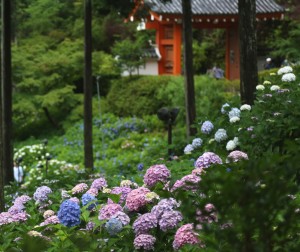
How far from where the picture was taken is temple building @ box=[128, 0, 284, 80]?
21844 mm

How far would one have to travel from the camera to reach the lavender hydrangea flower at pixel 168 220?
3412 mm

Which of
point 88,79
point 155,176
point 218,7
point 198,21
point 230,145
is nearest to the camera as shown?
point 155,176

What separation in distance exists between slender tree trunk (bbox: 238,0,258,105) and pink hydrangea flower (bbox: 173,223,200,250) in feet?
17.5

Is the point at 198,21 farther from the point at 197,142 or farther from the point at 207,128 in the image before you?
the point at 197,142

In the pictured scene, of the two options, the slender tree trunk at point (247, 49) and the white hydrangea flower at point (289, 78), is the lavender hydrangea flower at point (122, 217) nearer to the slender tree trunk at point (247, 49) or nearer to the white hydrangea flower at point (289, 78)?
the white hydrangea flower at point (289, 78)

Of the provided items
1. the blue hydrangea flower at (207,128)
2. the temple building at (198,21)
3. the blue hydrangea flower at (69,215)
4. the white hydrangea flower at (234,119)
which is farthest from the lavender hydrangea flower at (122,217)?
the temple building at (198,21)

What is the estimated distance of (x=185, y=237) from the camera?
3170 millimetres

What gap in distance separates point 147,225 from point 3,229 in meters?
0.95

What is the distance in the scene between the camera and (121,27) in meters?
26.7

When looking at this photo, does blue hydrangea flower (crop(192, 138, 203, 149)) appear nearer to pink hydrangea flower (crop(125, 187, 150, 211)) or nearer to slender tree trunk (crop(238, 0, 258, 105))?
slender tree trunk (crop(238, 0, 258, 105))

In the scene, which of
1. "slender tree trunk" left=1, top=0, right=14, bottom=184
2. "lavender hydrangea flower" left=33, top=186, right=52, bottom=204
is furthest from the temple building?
"lavender hydrangea flower" left=33, top=186, right=52, bottom=204

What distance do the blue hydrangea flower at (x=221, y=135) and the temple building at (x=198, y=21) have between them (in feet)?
46.9

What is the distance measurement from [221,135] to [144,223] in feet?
11.2

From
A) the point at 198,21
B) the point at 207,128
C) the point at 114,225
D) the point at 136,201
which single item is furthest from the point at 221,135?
the point at 198,21
